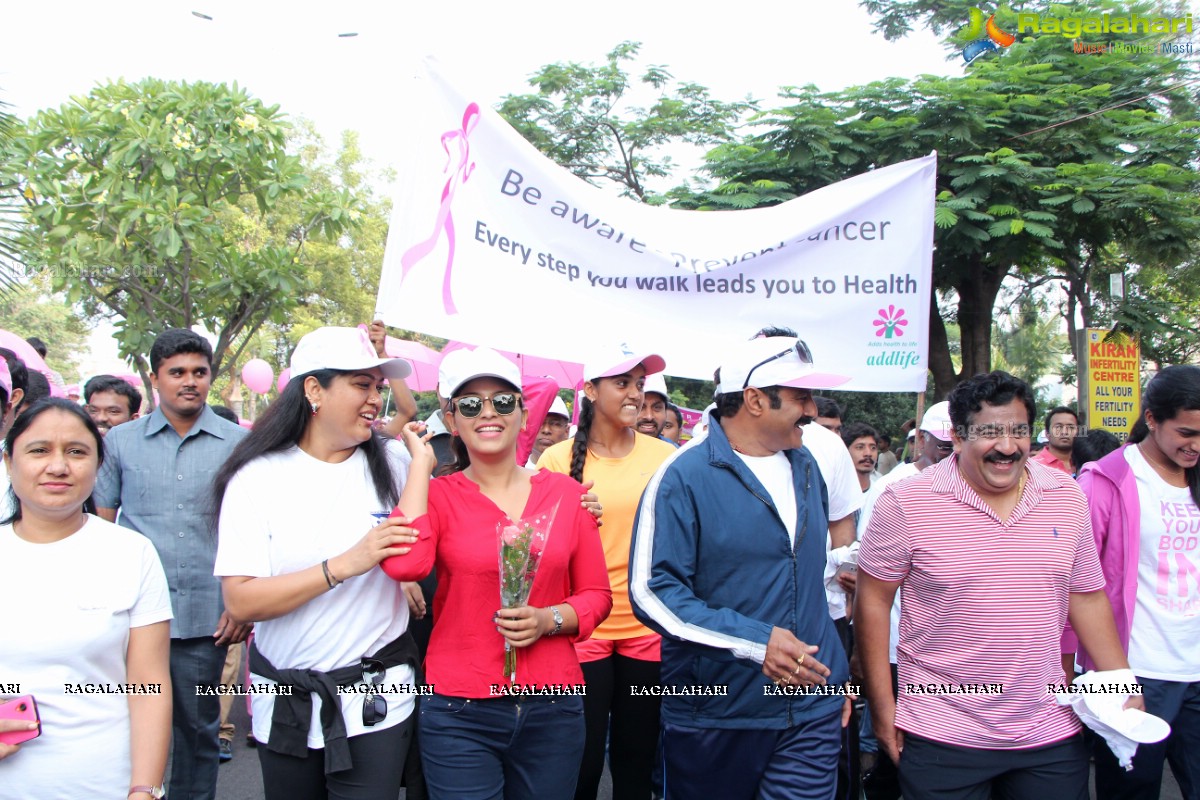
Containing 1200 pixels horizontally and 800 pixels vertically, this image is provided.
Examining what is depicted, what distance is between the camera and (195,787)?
399 centimetres

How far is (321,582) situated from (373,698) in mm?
391

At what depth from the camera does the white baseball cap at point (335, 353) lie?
2926 mm

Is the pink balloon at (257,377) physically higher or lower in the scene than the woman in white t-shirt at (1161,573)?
higher

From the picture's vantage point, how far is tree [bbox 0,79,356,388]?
10547 mm

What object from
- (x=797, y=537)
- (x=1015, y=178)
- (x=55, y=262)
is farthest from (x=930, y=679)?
(x=55, y=262)

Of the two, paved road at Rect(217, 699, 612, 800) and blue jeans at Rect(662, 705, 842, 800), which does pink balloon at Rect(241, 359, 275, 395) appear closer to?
paved road at Rect(217, 699, 612, 800)

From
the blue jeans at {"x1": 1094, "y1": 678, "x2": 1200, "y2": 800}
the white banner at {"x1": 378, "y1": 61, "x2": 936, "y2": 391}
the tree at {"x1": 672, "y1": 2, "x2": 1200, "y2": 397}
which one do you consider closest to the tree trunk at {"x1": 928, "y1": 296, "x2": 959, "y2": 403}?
the tree at {"x1": 672, "y1": 2, "x2": 1200, "y2": 397}

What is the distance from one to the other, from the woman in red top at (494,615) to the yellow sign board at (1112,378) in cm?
1097

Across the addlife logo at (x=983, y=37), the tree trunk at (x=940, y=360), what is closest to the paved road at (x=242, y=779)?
the tree trunk at (x=940, y=360)

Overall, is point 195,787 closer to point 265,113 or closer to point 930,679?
point 930,679

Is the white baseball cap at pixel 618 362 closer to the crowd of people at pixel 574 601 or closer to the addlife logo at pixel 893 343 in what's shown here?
the crowd of people at pixel 574 601

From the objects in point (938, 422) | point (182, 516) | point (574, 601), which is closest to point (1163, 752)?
point (938, 422)

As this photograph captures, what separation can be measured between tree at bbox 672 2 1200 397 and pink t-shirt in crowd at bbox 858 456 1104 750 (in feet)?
26.0

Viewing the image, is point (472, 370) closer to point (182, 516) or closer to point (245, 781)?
point (182, 516)
